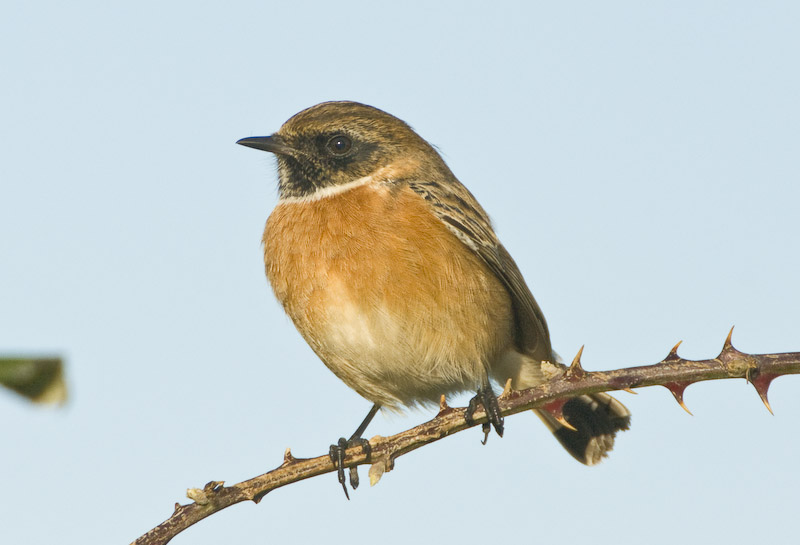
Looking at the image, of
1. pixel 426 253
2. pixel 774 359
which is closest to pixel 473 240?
pixel 426 253

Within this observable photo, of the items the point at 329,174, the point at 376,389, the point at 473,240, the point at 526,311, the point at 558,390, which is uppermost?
the point at 329,174

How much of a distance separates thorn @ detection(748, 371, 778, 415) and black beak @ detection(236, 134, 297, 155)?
485cm

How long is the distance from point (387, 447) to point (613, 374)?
1122 millimetres

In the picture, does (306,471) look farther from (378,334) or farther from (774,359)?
(378,334)

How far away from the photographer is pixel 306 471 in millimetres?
3785

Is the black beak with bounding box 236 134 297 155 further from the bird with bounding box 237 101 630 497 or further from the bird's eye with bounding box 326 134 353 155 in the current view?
the bird's eye with bounding box 326 134 353 155

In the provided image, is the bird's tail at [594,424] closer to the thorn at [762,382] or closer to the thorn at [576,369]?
the thorn at [576,369]

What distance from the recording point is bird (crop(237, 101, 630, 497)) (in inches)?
247

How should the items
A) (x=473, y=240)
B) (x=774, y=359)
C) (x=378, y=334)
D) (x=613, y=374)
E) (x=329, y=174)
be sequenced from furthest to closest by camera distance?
(x=329, y=174) → (x=473, y=240) → (x=378, y=334) → (x=613, y=374) → (x=774, y=359)

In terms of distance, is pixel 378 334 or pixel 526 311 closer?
pixel 378 334

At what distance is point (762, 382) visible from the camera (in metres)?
3.54

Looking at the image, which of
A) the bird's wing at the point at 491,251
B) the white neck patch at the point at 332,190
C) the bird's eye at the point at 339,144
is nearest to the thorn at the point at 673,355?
the bird's wing at the point at 491,251

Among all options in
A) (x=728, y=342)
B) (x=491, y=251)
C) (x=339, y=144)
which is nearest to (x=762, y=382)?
(x=728, y=342)

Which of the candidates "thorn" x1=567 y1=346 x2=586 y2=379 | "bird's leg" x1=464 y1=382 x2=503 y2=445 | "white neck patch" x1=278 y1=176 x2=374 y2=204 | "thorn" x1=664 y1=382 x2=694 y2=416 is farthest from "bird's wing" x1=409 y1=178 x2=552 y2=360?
"thorn" x1=664 y1=382 x2=694 y2=416
